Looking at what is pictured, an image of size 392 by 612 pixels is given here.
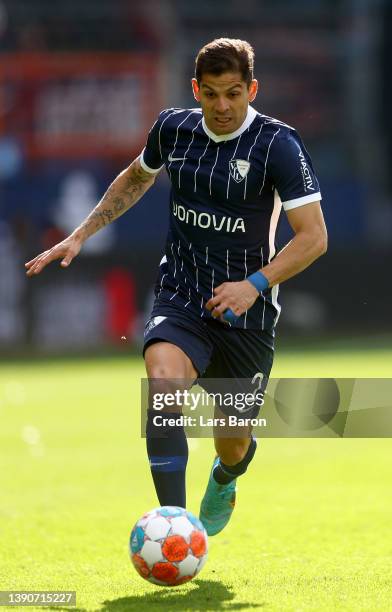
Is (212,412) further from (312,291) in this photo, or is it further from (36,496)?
(312,291)

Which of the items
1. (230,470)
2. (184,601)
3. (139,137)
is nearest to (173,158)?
(230,470)

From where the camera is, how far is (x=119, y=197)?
20.9ft

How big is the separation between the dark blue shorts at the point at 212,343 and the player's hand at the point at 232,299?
1.41ft

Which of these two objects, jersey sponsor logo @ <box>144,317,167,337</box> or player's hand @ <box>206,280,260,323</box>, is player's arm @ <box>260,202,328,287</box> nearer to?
player's hand @ <box>206,280,260,323</box>

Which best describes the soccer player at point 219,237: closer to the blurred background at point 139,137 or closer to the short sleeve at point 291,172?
the short sleeve at point 291,172

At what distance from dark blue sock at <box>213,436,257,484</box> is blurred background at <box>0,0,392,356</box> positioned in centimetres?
1458

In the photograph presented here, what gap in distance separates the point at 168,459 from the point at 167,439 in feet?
0.28

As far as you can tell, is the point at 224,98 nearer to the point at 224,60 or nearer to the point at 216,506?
the point at 224,60

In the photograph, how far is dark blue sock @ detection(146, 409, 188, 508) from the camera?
216 inches

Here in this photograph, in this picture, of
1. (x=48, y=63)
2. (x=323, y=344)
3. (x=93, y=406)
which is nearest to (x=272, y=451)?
(x=93, y=406)

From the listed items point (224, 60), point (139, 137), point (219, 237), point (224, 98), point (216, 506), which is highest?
point (224, 60)

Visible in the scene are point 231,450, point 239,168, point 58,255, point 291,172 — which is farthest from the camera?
point 231,450

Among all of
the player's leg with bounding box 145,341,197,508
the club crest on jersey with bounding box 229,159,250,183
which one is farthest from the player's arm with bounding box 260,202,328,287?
the player's leg with bounding box 145,341,197,508

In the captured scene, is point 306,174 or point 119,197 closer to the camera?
point 306,174
